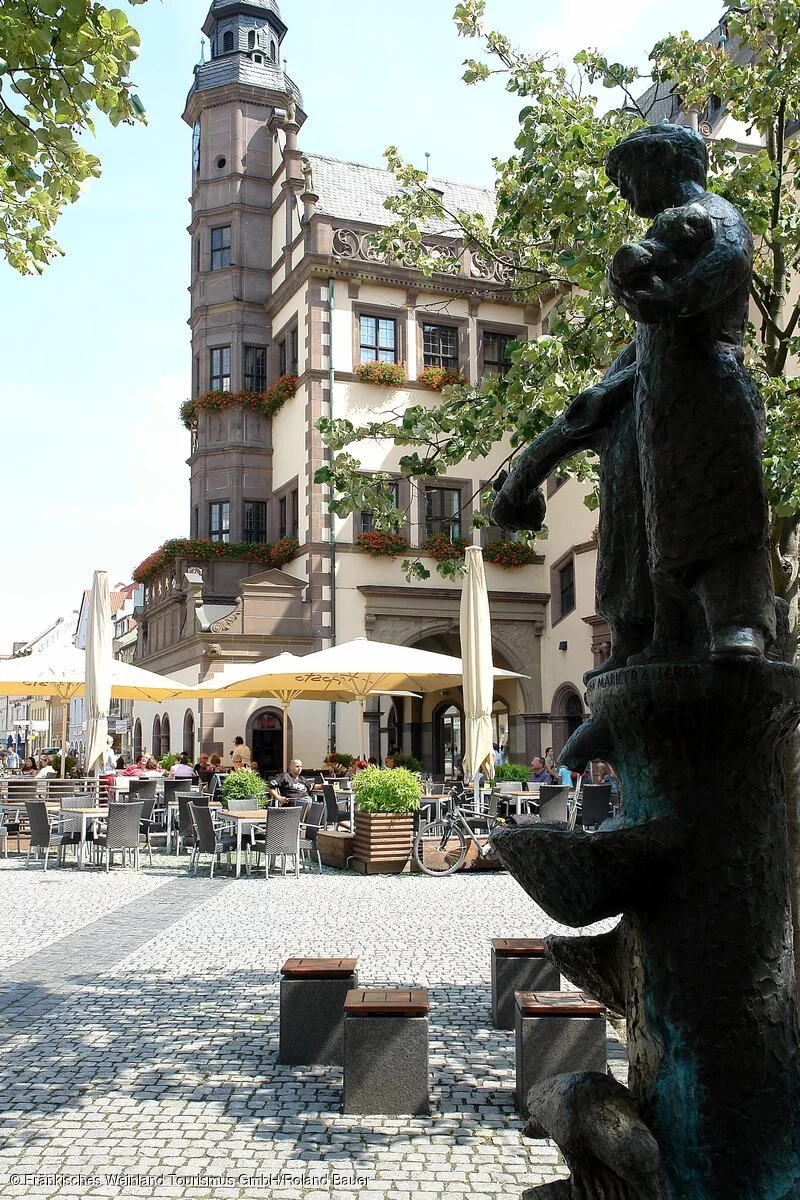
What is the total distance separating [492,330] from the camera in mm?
29219

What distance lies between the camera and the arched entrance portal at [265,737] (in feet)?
84.1

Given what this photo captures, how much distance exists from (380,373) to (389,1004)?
23802 mm

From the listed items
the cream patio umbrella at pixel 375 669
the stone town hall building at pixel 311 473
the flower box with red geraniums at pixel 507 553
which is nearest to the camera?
the cream patio umbrella at pixel 375 669

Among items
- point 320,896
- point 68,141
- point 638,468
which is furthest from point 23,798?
point 638,468

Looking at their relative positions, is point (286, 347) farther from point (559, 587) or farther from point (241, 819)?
point (241, 819)

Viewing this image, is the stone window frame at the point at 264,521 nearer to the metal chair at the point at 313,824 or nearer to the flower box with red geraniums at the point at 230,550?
the flower box with red geraniums at the point at 230,550

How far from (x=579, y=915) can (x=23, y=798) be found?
1545 cm

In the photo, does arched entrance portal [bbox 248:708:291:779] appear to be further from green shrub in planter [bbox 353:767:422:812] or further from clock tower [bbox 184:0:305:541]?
green shrub in planter [bbox 353:767:422:812]

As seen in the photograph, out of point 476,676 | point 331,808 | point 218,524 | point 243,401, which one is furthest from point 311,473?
point 476,676

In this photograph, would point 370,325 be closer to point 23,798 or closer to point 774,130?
point 23,798

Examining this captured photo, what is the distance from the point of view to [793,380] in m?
6.50

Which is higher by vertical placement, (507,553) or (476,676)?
(507,553)

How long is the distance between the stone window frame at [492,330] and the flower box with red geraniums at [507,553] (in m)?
4.77

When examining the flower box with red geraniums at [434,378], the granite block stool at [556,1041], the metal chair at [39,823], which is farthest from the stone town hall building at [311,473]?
the granite block stool at [556,1041]
